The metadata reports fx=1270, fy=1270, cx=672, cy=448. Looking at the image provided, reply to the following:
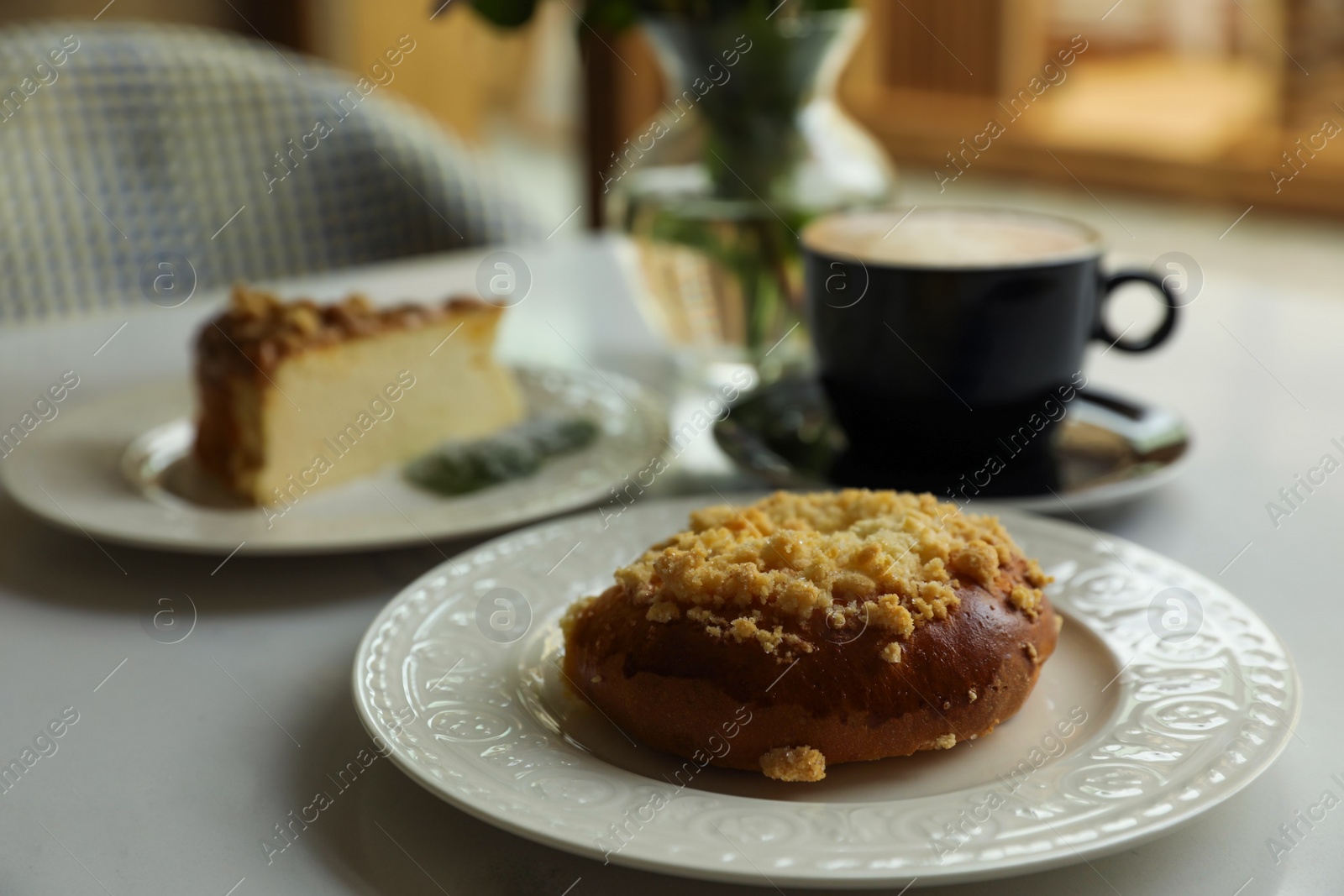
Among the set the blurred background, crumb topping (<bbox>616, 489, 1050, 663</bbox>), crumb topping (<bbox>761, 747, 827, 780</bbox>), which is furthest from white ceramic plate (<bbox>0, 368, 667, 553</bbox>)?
the blurred background

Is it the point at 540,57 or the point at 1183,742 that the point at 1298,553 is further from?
the point at 540,57

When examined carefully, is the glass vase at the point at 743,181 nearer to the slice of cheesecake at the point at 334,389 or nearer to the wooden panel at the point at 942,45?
the slice of cheesecake at the point at 334,389

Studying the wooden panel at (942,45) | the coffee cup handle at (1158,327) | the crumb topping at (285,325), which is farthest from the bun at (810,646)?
the wooden panel at (942,45)

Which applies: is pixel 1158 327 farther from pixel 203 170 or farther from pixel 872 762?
pixel 203 170

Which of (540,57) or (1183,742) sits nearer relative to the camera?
(1183,742)

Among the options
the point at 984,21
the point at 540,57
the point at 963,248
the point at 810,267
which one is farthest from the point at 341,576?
the point at 540,57

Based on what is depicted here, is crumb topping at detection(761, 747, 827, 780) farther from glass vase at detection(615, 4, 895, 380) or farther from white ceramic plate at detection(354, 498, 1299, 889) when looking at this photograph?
glass vase at detection(615, 4, 895, 380)
